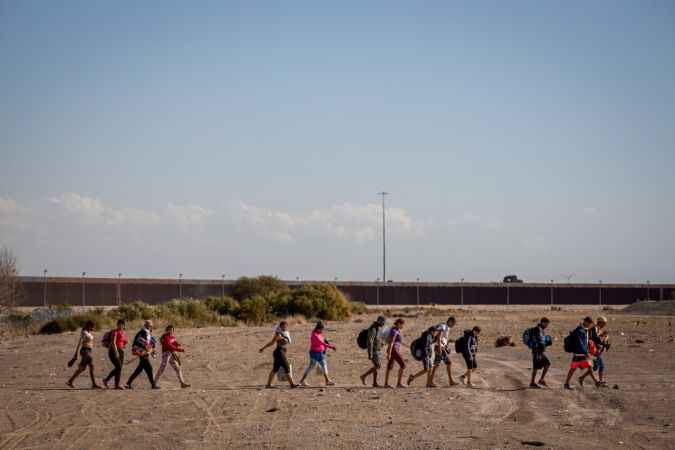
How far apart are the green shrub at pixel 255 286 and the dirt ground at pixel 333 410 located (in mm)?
35682

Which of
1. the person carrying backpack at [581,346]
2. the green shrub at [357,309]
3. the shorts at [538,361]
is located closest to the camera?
the person carrying backpack at [581,346]

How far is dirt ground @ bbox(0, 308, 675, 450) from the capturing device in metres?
15.8

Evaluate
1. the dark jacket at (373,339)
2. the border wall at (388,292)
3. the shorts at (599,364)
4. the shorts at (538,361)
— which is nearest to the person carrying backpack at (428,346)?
the dark jacket at (373,339)

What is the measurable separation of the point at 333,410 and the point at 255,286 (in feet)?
158

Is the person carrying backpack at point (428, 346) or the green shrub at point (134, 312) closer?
the person carrying backpack at point (428, 346)

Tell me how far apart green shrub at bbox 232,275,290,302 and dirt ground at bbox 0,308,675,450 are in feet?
117

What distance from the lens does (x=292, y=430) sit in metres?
16.6

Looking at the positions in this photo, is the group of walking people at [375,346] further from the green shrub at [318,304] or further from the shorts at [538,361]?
the green shrub at [318,304]

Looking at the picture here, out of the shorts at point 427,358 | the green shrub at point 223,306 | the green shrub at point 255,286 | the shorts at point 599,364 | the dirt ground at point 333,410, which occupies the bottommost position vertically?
the dirt ground at point 333,410

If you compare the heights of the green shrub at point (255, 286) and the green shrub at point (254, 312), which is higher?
the green shrub at point (255, 286)

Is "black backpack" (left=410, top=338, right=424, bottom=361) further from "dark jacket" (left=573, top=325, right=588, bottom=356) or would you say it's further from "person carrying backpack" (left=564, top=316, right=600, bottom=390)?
"dark jacket" (left=573, top=325, right=588, bottom=356)

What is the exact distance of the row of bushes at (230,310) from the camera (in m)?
45.6

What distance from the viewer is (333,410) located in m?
19.1

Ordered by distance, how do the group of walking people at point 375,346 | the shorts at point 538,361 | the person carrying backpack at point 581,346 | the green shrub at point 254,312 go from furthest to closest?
1. the green shrub at point 254,312
2. the shorts at point 538,361
3. the person carrying backpack at point 581,346
4. the group of walking people at point 375,346
